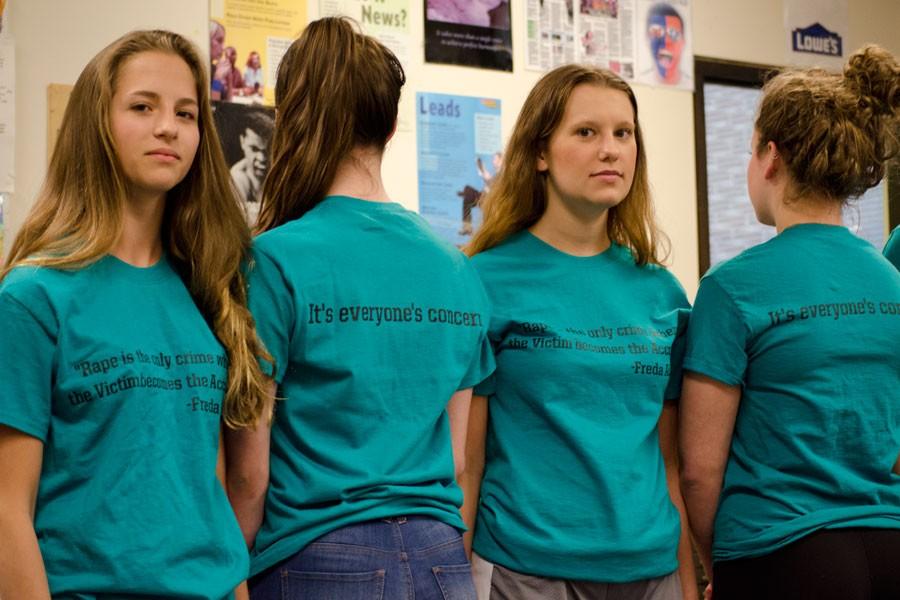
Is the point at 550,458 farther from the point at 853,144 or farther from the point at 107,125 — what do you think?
the point at 107,125

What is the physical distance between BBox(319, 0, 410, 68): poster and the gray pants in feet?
5.74

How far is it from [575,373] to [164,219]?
24.9 inches

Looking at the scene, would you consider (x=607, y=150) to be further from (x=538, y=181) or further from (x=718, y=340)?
(x=718, y=340)

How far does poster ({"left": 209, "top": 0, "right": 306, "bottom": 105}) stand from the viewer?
9.09ft

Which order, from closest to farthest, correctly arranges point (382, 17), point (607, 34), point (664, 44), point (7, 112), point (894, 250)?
1. point (894, 250)
2. point (7, 112)
3. point (382, 17)
4. point (607, 34)
5. point (664, 44)

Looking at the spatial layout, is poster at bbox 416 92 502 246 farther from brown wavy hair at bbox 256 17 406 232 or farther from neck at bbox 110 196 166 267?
neck at bbox 110 196 166 267

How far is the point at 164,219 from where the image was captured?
4.78ft

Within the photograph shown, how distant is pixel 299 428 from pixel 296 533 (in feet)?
0.43

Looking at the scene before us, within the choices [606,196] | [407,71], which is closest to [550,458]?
[606,196]

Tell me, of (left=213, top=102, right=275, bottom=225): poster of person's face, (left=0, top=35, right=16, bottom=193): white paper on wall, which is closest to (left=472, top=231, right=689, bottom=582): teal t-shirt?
(left=213, top=102, right=275, bottom=225): poster of person's face

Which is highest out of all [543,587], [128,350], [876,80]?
[876,80]

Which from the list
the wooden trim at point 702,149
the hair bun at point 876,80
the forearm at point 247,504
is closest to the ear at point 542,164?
the hair bun at point 876,80

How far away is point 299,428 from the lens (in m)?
1.39

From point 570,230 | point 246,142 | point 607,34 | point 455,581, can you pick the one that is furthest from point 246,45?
point 455,581
